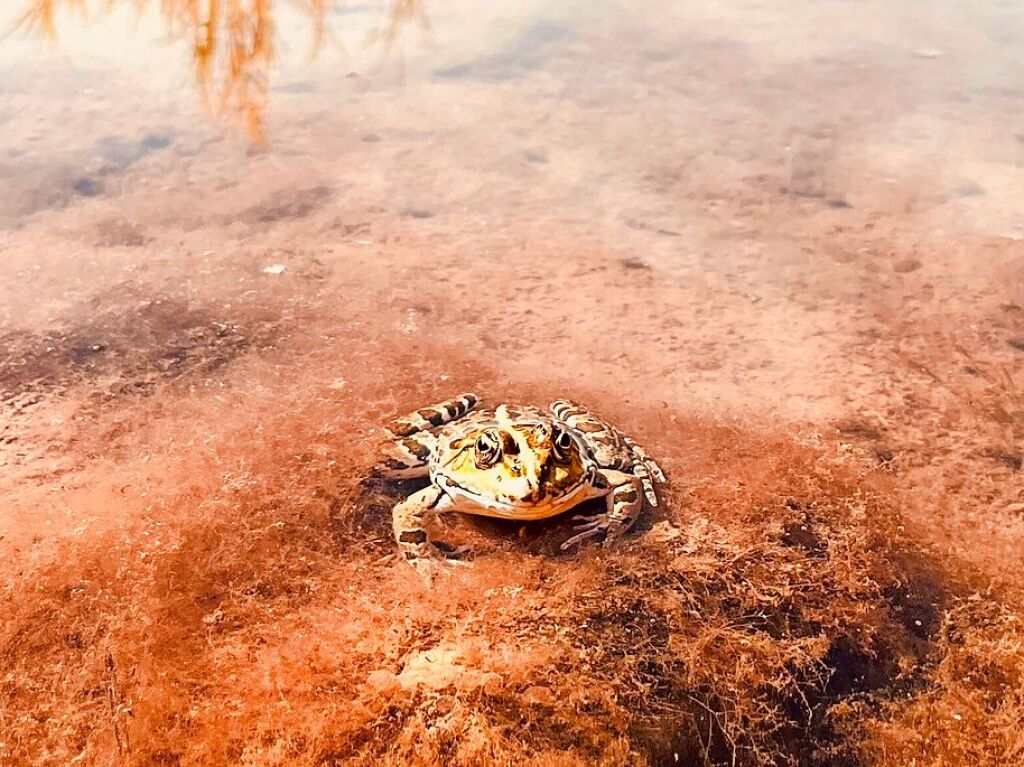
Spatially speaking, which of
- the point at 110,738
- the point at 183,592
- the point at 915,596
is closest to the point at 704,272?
the point at 915,596

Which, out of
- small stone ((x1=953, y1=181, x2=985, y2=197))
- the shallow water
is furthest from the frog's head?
small stone ((x1=953, y1=181, x2=985, y2=197))

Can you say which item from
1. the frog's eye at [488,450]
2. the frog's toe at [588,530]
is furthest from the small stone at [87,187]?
the frog's toe at [588,530]

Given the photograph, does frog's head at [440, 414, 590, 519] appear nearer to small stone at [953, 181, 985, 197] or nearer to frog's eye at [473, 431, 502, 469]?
frog's eye at [473, 431, 502, 469]

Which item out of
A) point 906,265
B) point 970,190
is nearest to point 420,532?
point 906,265

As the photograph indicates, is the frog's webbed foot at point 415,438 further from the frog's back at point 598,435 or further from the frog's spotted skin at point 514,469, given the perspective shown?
the frog's back at point 598,435

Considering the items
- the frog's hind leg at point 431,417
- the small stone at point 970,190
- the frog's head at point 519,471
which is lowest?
the frog's hind leg at point 431,417

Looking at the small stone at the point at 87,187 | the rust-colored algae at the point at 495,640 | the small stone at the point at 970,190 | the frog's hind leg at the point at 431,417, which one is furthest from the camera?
the small stone at the point at 970,190
